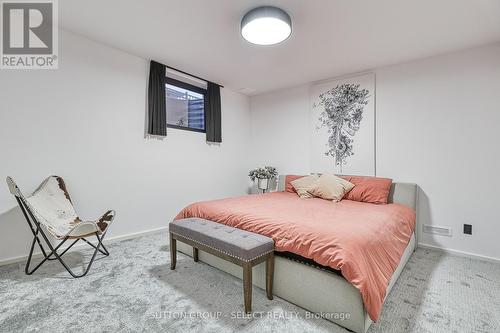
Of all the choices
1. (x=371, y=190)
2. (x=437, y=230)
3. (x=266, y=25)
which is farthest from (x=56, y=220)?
(x=437, y=230)

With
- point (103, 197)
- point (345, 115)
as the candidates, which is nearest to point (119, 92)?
point (103, 197)

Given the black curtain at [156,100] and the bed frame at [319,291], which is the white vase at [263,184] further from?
the bed frame at [319,291]

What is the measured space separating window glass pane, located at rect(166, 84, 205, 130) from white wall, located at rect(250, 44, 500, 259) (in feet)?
9.21

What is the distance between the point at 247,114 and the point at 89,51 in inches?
113

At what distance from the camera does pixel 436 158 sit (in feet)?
9.91

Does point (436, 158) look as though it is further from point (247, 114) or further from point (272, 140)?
point (247, 114)

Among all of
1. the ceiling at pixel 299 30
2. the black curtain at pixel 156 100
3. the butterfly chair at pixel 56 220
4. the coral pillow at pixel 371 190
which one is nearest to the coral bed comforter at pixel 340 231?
the coral pillow at pixel 371 190

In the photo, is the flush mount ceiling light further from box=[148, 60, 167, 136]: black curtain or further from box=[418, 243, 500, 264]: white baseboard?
box=[418, 243, 500, 264]: white baseboard

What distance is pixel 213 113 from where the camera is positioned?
425 cm

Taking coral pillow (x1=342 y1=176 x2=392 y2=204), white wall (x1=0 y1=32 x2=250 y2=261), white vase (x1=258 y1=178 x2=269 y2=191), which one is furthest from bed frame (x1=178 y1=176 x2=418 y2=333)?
white vase (x1=258 y1=178 x2=269 y2=191)

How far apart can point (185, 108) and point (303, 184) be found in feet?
7.46

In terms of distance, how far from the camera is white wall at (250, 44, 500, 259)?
2727mm

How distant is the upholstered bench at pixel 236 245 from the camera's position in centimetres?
170

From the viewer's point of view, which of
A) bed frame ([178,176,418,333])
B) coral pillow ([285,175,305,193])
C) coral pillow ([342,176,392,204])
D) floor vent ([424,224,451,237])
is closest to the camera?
bed frame ([178,176,418,333])
